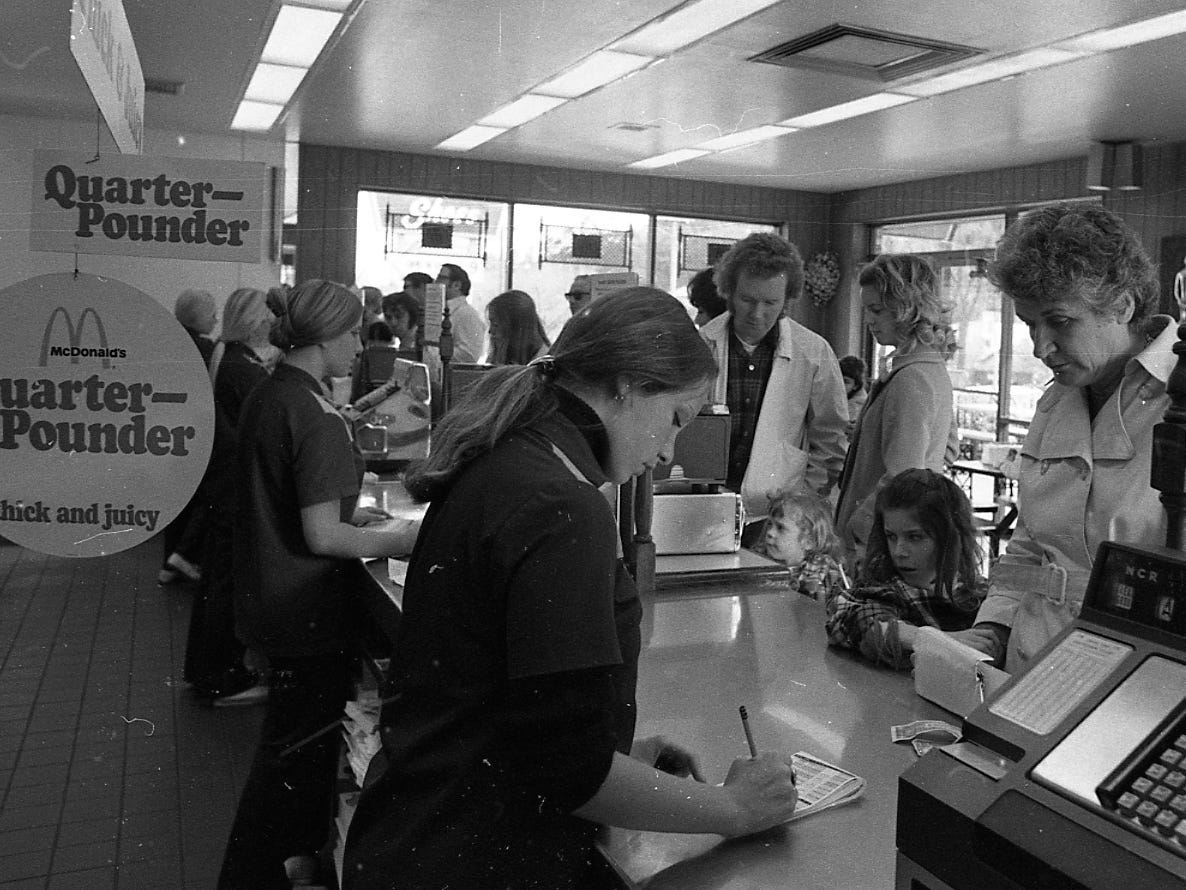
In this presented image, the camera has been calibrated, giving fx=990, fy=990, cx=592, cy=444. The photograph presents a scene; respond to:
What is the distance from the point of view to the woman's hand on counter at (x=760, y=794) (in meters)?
0.87

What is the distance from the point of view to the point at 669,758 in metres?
1.03

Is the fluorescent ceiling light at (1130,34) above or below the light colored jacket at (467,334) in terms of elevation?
above

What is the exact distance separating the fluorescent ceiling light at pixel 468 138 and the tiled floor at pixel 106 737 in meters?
1.09

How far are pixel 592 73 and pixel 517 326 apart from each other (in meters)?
1.04

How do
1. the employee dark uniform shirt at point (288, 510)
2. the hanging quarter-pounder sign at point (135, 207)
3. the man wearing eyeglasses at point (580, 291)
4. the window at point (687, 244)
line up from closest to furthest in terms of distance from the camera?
1. the hanging quarter-pounder sign at point (135, 207)
2. the employee dark uniform shirt at point (288, 510)
3. the man wearing eyeglasses at point (580, 291)
4. the window at point (687, 244)

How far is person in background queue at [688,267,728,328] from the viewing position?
7.24 ft

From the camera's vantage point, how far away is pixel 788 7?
9.86 feet

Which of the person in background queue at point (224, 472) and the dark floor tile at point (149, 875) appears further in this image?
the dark floor tile at point (149, 875)

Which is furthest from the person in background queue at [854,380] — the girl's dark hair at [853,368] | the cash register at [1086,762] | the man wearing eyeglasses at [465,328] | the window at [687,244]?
the cash register at [1086,762]

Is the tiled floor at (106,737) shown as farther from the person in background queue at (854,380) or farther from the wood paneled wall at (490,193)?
the person in background queue at (854,380)

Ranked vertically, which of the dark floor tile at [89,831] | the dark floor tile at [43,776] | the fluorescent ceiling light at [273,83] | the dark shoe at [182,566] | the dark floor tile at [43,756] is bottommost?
the dark floor tile at [89,831]

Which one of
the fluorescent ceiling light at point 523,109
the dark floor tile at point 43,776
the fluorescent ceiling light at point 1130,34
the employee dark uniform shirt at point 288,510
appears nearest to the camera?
the dark floor tile at point 43,776

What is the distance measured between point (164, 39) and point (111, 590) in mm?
739

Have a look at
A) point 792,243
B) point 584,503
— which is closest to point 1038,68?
point 792,243
